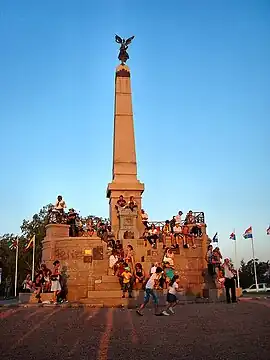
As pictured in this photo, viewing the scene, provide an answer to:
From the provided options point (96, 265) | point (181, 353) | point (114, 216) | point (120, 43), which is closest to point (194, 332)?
point (181, 353)

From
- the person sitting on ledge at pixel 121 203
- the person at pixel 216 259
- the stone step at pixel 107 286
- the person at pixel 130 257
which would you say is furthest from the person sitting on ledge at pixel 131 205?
the stone step at pixel 107 286

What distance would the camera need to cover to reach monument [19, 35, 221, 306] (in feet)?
58.3

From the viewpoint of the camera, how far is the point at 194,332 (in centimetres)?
831

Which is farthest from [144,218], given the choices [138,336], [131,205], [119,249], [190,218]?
[138,336]

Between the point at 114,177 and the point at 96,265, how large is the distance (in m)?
6.61

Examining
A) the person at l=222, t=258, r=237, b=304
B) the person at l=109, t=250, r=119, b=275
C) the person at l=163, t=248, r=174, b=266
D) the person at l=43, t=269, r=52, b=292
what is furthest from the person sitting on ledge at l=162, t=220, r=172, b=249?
the person at l=43, t=269, r=52, b=292

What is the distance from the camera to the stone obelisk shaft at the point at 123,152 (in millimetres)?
23625

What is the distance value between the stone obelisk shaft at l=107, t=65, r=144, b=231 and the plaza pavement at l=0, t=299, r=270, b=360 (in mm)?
11971

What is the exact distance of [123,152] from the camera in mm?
24516

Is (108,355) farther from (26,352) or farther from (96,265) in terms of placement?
(96,265)

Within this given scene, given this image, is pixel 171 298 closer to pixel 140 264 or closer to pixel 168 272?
pixel 168 272

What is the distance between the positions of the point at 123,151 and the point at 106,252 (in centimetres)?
723

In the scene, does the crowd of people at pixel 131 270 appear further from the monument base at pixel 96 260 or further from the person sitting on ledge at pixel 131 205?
the person sitting on ledge at pixel 131 205

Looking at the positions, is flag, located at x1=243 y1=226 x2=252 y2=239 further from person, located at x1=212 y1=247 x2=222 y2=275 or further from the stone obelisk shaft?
person, located at x1=212 y1=247 x2=222 y2=275
